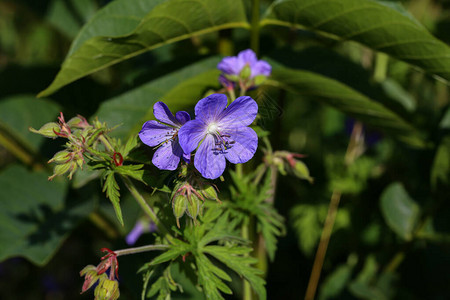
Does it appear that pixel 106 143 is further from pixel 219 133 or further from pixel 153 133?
pixel 219 133

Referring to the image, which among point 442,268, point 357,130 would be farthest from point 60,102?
point 442,268

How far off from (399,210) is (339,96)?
63cm

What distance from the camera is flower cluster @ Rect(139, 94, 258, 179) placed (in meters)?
0.80

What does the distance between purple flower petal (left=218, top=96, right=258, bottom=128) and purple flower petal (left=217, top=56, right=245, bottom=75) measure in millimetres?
249

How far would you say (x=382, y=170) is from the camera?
6.49ft

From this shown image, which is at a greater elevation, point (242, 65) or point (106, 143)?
point (106, 143)

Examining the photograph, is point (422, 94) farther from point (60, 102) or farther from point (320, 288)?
point (60, 102)

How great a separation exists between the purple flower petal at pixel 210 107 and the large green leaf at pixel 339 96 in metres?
0.52

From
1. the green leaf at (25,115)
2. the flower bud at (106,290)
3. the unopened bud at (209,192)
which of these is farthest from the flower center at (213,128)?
the green leaf at (25,115)

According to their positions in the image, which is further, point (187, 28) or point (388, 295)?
point (388, 295)

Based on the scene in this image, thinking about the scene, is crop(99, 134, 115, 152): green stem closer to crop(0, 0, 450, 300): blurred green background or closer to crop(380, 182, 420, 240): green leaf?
crop(0, 0, 450, 300): blurred green background

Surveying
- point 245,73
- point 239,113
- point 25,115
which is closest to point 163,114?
point 239,113

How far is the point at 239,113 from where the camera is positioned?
849 millimetres

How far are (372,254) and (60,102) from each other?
144 centimetres
